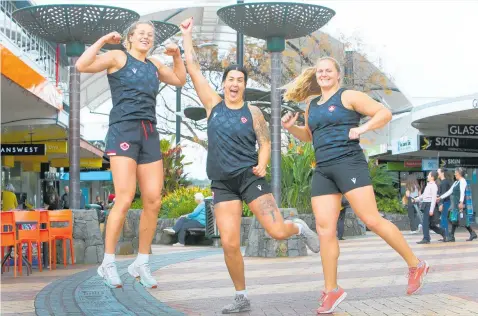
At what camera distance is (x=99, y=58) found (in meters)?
6.64

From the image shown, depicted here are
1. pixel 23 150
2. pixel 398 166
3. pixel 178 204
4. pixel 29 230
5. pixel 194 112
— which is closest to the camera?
Result: pixel 29 230

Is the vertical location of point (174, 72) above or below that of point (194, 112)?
below

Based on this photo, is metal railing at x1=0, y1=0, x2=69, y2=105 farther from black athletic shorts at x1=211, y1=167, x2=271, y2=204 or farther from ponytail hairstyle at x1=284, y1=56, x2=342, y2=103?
black athletic shorts at x1=211, y1=167, x2=271, y2=204

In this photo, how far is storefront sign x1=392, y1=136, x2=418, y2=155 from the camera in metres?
27.4

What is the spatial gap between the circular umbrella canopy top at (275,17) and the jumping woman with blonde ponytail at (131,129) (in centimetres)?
540

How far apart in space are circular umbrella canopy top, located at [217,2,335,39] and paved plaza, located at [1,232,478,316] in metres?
3.47

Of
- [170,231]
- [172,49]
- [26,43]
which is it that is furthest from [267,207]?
[26,43]

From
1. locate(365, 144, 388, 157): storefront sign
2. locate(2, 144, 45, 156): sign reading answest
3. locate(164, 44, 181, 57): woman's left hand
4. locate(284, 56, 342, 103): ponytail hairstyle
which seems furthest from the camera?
locate(365, 144, 388, 157): storefront sign

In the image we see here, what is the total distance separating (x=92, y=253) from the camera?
1262 cm

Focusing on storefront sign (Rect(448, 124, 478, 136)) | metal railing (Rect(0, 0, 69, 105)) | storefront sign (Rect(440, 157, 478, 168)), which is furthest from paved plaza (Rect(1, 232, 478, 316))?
storefront sign (Rect(440, 157, 478, 168))

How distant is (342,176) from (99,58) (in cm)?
215

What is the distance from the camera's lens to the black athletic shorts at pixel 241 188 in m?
6.36

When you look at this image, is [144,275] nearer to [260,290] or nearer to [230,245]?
[230,245]

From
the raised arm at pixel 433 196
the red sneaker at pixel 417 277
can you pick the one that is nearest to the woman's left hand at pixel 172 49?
the red sneaker at pixel 417 277
